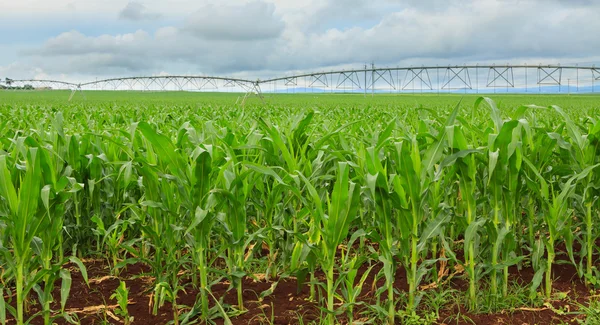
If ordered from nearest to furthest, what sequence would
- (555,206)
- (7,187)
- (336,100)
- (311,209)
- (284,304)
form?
1. (7,187)
2. (311,209)
3. (555,206)
4. (284,304)
5. (336,100)

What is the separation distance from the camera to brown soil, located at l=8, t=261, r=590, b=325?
2.99 metres

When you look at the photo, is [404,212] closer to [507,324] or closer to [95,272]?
[507,324]

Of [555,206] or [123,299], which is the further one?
[555,206]

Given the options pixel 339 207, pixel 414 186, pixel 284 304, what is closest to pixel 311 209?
pixel 339 207

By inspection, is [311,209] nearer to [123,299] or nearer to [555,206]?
[123,299]

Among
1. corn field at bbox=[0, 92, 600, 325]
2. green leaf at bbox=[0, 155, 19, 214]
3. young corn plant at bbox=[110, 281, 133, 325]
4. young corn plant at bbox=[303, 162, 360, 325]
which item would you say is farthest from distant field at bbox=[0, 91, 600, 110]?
green leaf at bbox=[0, 155, 19, 214]

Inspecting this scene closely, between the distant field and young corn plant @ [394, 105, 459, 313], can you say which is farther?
the distant field

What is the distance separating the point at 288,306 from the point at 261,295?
7.3 inches

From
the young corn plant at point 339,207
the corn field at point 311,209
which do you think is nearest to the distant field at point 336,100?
the corn field at point 311,209

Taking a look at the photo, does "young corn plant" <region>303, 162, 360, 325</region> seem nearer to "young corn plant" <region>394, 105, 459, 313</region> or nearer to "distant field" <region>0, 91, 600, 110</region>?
"young corn plant" <region>394, 105, 459, 313</region>

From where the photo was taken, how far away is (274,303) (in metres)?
3.18

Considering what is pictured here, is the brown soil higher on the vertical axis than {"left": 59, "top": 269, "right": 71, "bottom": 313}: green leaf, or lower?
lower

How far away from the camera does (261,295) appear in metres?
3.07

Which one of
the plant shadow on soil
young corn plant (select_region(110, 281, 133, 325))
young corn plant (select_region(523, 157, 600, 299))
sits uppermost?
young corn plant (select_region(523, 157, 600, 299))
